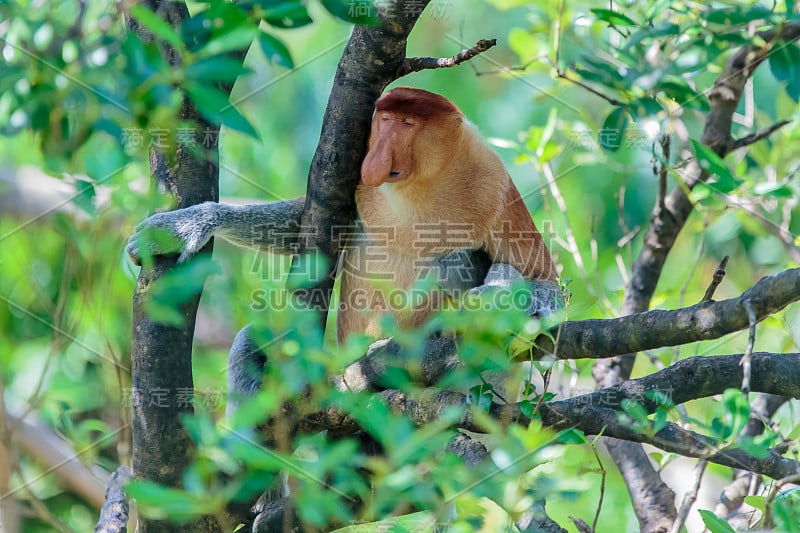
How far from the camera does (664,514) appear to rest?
3.06 metres

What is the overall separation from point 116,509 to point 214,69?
188 centimetres

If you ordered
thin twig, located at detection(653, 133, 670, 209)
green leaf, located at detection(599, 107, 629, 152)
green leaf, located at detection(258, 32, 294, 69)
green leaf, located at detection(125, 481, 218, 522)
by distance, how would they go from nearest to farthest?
green leaf, located at detection(125, 481, 218, 522) < green leaf, located at detection(258, 32, 294, 69) < green leaf, located at detection(599, 107, 629, 152) < thin twig, located at detection(653, 133, 670, 209)

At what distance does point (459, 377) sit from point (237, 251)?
191 inches

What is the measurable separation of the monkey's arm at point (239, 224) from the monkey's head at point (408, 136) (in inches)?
20.0

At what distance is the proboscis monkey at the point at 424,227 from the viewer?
3.12 meters

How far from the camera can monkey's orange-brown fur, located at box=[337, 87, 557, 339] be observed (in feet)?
10.4

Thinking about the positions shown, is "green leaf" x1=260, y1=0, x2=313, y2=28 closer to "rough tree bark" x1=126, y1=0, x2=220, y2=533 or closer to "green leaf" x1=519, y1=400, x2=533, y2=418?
"green leaf" x1=519, y1=400, x2=533, y2=418

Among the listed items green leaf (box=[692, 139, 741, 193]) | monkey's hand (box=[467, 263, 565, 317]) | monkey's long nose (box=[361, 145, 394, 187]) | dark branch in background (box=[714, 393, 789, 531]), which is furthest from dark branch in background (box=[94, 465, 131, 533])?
green leaf (box=[692, 139, 741, 193])

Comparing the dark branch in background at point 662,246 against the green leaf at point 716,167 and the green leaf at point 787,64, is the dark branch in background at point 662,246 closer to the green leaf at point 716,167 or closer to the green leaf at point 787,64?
the green leaf at point 787,64

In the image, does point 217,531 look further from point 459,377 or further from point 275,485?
point 459,377

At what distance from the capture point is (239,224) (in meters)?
3.20

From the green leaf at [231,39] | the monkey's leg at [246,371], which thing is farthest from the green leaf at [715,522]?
the monkey's leg at [246,371]

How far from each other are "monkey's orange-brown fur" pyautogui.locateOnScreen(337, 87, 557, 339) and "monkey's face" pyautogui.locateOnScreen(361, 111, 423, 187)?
0.04 feet

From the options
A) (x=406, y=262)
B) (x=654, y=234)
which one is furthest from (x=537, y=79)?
(x=406, y=262)
